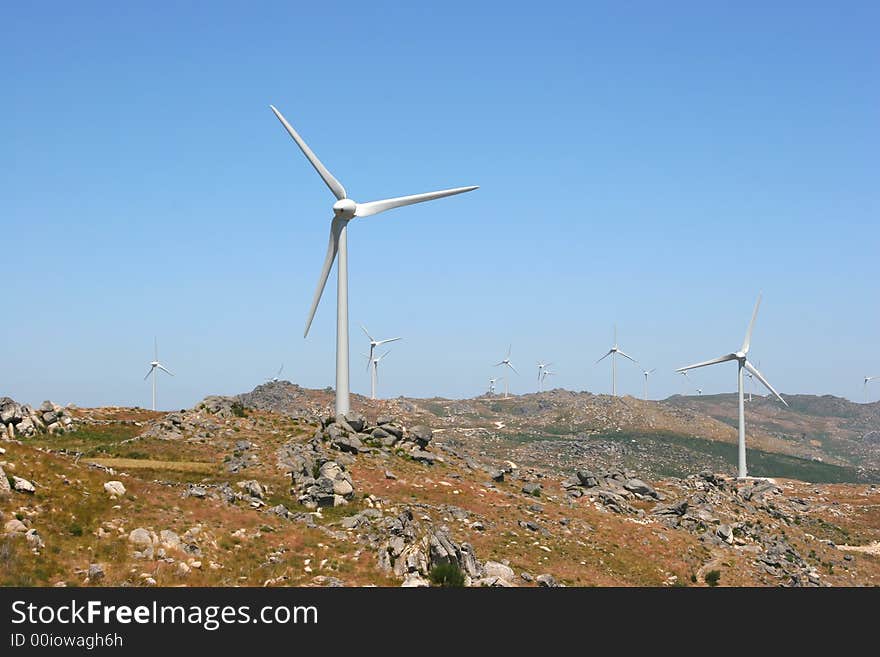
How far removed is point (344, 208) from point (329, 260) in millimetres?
6516

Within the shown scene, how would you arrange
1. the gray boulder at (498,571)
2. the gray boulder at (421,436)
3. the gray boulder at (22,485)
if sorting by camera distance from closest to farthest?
1. the gray boulder at (22,485)
2. the gray boulder at (498,571)
3. the gray boulder at (421,436)

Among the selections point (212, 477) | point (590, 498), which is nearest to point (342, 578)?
point (212, 477)

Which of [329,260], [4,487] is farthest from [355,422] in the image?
[4,487]

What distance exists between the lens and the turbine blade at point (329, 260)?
84500mm

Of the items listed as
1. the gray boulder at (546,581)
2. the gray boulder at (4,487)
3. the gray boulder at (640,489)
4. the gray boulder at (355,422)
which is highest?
the gray boulder at (355,422)

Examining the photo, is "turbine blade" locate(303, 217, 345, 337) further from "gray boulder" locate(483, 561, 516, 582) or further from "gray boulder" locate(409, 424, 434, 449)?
"gray boulder" locate(483, 561, 516, 582)

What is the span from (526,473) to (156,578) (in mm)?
A: 65007

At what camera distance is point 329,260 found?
86.2 m

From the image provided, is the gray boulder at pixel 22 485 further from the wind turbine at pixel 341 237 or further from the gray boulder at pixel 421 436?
the gray boulder at pixel 421 436

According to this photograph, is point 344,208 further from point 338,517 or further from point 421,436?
point 338,517

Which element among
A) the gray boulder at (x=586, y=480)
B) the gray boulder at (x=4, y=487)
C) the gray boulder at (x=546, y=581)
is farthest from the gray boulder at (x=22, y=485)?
the gray boulder at (x=586, y=480)

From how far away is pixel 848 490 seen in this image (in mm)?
154750
